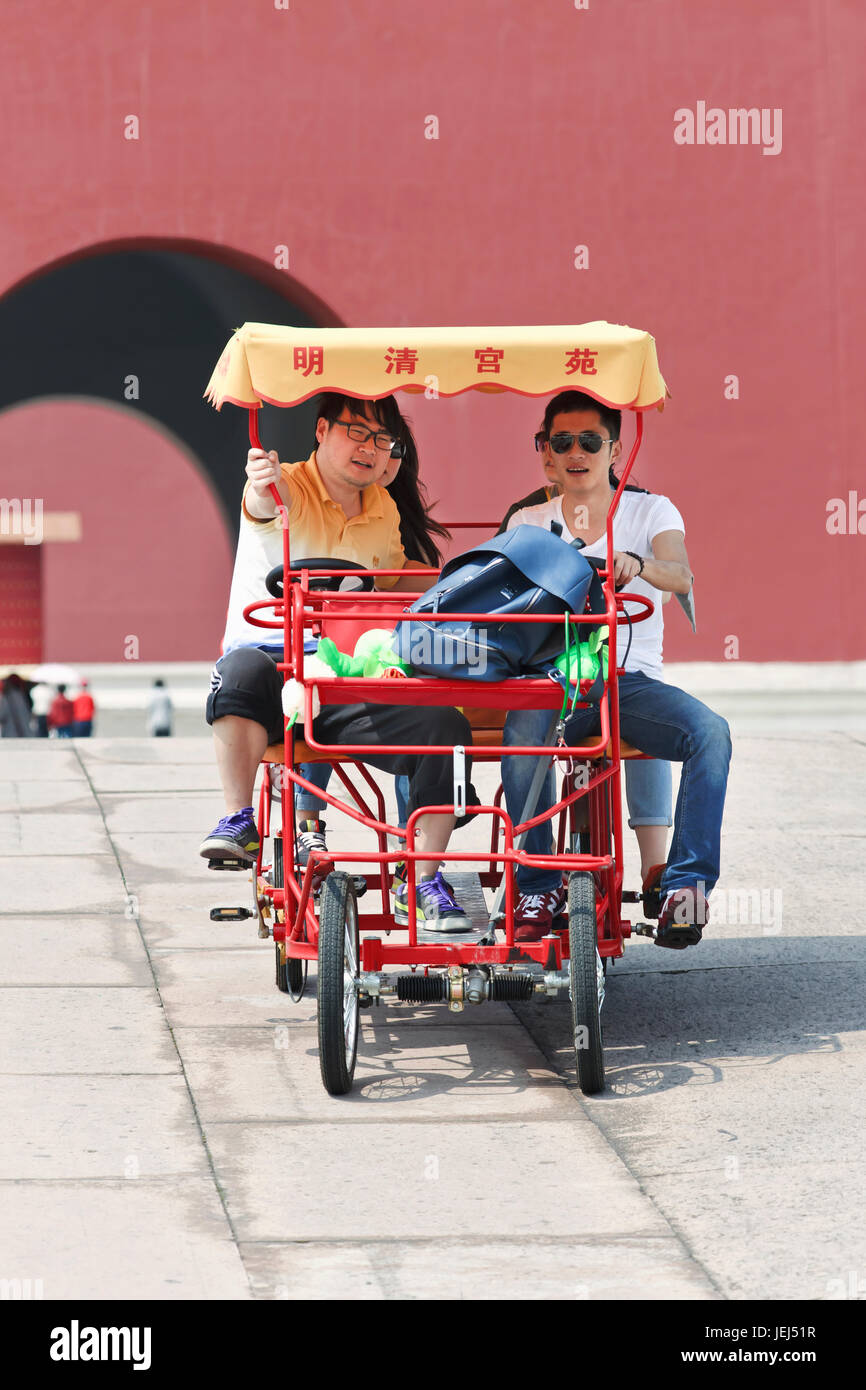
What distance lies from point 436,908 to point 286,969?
792 millimetres

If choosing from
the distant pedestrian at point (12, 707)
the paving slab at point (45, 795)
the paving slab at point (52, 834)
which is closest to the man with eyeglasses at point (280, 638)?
the paving slab at point (52, 834)

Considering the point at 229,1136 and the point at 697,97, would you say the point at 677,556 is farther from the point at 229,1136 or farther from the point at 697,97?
the point at 697,97

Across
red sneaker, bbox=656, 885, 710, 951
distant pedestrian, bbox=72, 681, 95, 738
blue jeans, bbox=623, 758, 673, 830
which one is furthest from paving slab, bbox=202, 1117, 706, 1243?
distant pedestrian, bbox=72, 681, 95, 738

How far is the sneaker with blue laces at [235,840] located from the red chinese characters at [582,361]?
60.2 inches

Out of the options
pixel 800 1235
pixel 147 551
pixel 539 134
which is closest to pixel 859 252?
pixel 539 134

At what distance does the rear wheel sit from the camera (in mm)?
5426

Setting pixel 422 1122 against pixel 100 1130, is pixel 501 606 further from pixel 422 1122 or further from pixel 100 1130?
pixel 100 1130

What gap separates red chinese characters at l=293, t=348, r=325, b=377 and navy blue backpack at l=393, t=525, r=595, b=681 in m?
0.67

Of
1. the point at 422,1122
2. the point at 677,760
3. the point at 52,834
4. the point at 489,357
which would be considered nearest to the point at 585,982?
the point at 422,1122

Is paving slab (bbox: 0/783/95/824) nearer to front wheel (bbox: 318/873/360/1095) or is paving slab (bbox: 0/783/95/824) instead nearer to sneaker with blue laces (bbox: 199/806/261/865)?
sneaker with blue laces (bbox: 199/806/261/865)

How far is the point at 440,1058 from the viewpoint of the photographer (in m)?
5.10

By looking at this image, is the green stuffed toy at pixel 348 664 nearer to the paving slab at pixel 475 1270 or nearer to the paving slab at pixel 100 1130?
the paving slab at pixel 100 1130

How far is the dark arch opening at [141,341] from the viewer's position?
1786cm

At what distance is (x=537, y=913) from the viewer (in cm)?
509
